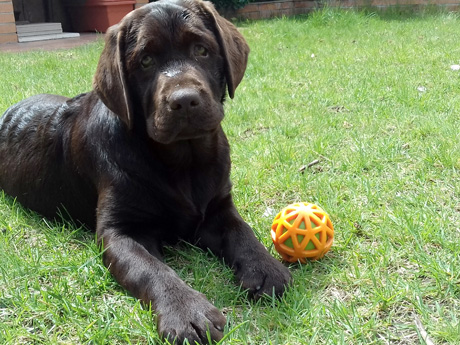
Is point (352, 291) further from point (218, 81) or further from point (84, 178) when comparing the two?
point (84, 178)

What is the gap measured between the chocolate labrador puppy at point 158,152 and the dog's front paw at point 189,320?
0.40 feet

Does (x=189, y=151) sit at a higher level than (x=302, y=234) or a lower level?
higher

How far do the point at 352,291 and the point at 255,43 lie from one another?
7.00m

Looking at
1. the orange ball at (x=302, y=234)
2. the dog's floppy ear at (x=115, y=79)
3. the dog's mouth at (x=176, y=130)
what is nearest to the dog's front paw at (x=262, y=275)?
the orange ball at (x=302, y=234)

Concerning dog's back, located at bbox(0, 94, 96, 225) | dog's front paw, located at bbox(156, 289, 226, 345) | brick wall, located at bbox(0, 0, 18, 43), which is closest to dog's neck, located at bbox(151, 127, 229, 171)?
dog's back, located at bbox(0, 94, 96, 225)

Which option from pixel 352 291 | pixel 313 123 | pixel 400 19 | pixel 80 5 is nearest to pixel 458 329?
pixel 352 291

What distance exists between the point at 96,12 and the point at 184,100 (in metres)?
10.3

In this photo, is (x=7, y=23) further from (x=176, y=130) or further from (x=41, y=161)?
(x=176, y=130)

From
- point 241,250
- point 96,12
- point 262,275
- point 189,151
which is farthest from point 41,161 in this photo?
point 96,12

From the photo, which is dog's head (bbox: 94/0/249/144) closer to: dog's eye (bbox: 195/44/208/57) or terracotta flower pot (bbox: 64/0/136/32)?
dog's eye (bbox: 195/44/208/57)

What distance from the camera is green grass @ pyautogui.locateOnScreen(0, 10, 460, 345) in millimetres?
1985

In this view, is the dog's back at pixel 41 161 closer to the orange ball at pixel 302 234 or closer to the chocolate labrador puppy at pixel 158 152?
the chocolate labrador puppy at pixel 158 152

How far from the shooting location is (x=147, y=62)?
2.56m

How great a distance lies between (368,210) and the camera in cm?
291
